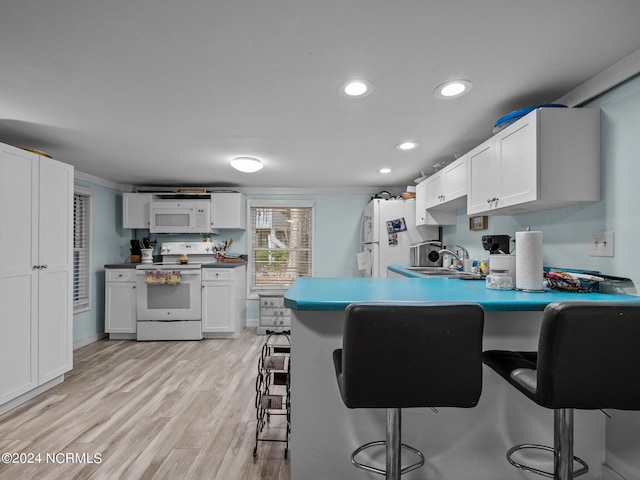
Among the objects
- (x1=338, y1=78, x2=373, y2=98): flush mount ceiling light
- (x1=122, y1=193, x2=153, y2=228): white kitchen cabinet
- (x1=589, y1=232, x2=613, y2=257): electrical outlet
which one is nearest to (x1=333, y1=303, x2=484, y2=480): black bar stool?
(x1=589, y1=232, x2=613, y2=257): electrical outlet

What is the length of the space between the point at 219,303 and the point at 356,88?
3424 millimetres

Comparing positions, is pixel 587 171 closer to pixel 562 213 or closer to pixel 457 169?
pixel 562 213

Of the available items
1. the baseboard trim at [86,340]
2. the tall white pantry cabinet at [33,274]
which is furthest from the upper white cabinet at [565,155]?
the baseboard trim at [86,340]

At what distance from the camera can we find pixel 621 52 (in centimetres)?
161

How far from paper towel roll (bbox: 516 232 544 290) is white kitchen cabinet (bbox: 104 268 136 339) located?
14.6 feet

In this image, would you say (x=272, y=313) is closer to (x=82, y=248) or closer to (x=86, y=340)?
(x=86, y=340)

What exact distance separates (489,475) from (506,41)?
2.03 meters

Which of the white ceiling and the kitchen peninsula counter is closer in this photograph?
the white ceiling

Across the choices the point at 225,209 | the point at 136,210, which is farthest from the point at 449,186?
the point at 136,210

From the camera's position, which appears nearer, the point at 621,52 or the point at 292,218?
the point at 621,52

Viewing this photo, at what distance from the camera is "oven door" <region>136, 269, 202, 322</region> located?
174 inches

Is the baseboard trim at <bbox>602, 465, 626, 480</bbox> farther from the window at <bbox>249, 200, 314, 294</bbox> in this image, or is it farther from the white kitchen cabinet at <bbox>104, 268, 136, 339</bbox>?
the white kitchen cabinet at <bbox>104, 268, 136, 339</bbox>

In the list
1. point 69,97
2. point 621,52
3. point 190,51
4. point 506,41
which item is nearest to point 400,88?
point 506,41

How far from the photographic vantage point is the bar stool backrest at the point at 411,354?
1.10 m
